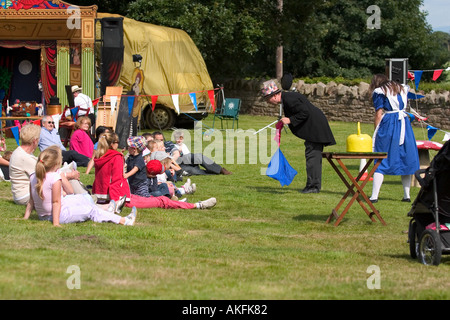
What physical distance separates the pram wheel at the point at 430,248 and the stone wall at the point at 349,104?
2029 centimetres

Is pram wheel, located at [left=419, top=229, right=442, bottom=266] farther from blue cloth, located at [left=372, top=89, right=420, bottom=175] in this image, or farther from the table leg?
blue cloth, located at [left=372, top=89, right=420, bottom=175]

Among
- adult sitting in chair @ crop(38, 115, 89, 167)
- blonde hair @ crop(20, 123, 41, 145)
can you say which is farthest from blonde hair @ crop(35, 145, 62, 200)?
adult sitting in chair @ crop(38, 115, 89, 167)

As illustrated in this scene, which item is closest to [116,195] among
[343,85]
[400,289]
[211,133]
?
[400,289]

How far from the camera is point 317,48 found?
1526 inches

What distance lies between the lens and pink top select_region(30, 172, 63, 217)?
827cm

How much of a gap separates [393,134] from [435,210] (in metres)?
3.96

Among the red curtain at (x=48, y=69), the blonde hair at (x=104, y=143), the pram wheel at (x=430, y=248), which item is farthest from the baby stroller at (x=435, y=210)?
the red curtain at (x=48, y=69)

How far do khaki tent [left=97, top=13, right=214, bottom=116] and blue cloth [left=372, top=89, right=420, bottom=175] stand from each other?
12827mm

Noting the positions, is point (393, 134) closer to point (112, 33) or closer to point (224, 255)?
point (224, 255)

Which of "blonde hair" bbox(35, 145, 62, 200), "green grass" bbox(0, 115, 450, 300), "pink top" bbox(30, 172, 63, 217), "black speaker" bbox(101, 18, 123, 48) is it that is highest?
"black speaker" bbox(101, 18, 123, 48)

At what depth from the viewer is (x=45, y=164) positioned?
822 centimetres

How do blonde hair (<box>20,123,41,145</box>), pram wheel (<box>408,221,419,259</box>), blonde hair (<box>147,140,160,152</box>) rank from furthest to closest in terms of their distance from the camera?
blonde hair (<box>147,140,160,152</box>), blonde hair (<box>20,123,41,145</box>), pram wheel (<box>408,221,419,259</box>)
